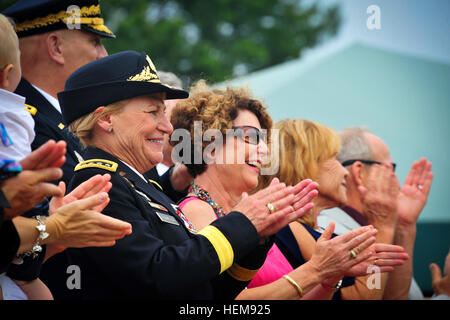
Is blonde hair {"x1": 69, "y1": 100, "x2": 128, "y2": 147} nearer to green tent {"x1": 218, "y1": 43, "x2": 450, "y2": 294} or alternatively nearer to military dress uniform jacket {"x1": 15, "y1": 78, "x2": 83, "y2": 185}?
military dress uniform jacket {"x1": 15, "y1": 78, "x2": 83, "y2": 185}

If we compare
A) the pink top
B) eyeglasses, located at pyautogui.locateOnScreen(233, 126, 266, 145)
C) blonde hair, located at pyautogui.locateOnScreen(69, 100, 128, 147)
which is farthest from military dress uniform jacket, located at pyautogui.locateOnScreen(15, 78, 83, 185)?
the pink top


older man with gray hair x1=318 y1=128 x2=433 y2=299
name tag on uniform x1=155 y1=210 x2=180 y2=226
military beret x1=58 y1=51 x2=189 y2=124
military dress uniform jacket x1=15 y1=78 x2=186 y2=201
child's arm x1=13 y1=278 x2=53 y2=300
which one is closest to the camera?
child's arm x1=13 y1=278 x2=53 y2=300

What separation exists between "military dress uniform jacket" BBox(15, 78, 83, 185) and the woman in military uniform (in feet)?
0.99

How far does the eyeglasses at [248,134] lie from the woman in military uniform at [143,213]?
2.65 feet

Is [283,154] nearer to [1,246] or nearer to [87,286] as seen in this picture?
[87,286]

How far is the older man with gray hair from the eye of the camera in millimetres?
4234

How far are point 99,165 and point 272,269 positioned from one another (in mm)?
1346

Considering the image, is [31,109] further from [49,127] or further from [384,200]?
[384,200]

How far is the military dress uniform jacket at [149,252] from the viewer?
93.6 inches

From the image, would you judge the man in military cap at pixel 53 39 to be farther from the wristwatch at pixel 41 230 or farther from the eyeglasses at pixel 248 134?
the wristwatch at pixel 41 230

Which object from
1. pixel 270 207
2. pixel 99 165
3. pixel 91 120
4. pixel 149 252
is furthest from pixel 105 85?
pixel 270 207

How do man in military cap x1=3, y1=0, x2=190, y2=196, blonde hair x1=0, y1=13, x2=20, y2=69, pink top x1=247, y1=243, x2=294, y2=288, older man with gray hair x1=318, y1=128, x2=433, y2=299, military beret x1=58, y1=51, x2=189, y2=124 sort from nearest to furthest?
blonde hair x1=0, y1=13, x2=20, y2=69 < military beret x1=58, y1=51, x2=189, y2=124 < pink top x1=247, y1=243, x2=294, y2=288 < man in military cap x1=3, y1=0, x2=190, y2=196 < older man with gray hair x1=318, y1=128, x2=433, y2=299

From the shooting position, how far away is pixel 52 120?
3398 mm

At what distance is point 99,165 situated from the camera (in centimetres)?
266
